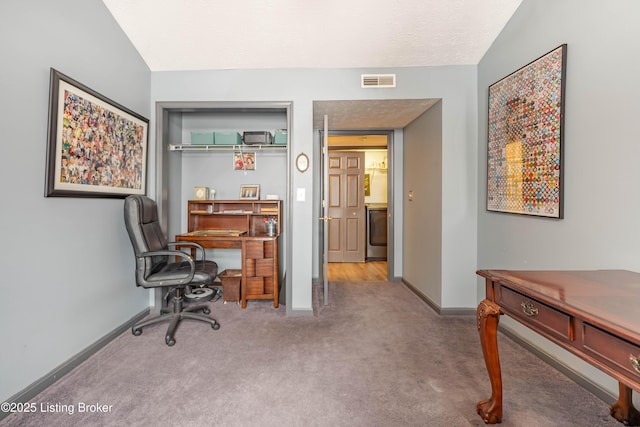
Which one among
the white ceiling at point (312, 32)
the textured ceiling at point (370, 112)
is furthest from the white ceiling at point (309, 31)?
the textured ceiling at point (370, 112)

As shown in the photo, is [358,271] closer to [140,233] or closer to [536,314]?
[140,233]

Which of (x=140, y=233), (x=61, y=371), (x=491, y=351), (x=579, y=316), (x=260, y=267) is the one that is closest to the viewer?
(x=579, y=316)

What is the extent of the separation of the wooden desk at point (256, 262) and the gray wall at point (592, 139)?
232 cm

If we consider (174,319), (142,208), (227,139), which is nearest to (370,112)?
(227,139)

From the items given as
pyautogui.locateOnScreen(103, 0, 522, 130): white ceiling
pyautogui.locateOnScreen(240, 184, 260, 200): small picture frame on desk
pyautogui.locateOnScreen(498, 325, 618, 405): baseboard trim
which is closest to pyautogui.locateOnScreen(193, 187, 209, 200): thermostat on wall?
pyautogui.locateOnScreen(240, 184, 260, 200): small picture frame on desk

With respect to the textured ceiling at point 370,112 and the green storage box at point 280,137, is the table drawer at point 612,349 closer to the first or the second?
the textured ceiling at point 370,112

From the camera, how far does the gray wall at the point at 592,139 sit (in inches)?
59.5

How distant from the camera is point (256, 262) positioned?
3146 mm

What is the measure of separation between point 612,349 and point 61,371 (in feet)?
9.38

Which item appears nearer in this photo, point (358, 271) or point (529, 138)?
point (529, 138)

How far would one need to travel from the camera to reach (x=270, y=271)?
10.3 feet

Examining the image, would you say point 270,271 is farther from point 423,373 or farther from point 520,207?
point 520,207

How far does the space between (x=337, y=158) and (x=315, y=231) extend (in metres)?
1.83

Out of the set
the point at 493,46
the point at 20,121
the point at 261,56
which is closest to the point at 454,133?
the point at 493,46
